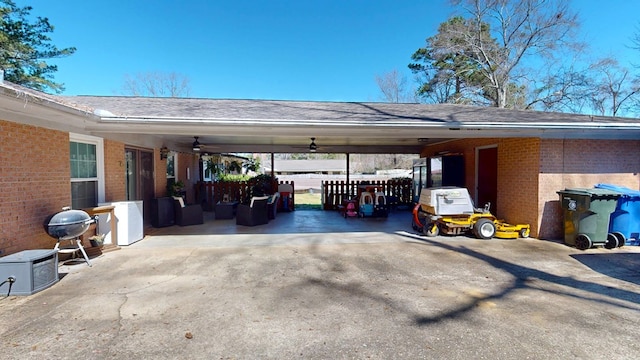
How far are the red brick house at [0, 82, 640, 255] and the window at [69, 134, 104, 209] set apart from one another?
0.02 meters

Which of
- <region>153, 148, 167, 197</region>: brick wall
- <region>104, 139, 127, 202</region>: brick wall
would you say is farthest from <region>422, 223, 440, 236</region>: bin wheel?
<region>153, 148, 167, 197</region>: brick wall

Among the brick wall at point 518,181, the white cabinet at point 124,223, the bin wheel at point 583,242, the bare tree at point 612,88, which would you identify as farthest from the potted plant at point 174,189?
the bare tree at point 612,88

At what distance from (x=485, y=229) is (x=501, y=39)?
59.0ft

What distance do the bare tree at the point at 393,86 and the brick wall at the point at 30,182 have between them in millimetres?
24859

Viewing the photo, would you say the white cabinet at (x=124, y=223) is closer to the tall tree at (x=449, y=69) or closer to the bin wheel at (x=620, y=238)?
the bin wheel at (x=620, y=238)

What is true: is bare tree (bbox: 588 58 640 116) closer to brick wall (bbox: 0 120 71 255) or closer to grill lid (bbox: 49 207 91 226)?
grill lid (bbox: 49 207 91 226)

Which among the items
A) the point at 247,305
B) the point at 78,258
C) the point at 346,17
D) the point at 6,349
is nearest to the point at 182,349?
the point at 247,305

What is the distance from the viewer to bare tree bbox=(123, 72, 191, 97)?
25516mm

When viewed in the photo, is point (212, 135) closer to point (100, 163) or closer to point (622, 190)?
point (100, 163)

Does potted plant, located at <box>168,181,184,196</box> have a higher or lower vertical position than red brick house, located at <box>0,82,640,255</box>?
lower

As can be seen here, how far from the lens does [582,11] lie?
1599cm

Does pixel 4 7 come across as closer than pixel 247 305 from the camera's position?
No

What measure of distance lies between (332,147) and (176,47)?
423 inches

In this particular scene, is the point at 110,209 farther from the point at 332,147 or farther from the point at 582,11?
the point at 582,11
